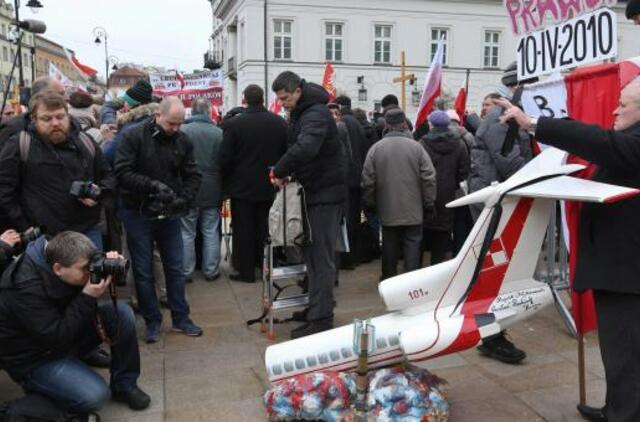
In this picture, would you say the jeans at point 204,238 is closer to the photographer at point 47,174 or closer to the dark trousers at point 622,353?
the photographer at point 47,174

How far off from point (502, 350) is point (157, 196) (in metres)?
2.83

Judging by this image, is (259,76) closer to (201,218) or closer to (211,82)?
(211,82)

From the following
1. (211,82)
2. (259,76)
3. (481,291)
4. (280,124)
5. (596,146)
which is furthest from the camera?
(259,76)

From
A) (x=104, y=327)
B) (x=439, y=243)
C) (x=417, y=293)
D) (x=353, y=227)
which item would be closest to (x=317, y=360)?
(x=417, y=293)

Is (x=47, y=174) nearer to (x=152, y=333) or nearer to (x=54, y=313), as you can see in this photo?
(x=54, y=313)

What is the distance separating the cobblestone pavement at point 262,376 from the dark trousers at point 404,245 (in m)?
0.60

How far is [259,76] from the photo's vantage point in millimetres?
36719

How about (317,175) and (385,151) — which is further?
(385,151)

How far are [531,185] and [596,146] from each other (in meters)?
0.59

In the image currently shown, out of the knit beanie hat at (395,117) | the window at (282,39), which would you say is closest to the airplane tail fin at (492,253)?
the knit beanie hat at (395,117)

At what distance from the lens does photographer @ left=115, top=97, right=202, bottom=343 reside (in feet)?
15.5

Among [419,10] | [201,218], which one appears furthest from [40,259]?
[419,10]

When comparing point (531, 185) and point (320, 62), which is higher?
point (320, 62)

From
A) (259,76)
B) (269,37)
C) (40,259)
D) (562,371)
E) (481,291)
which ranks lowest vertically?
(562,371)
